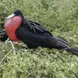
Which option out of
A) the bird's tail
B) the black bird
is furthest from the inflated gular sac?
the bird's tail

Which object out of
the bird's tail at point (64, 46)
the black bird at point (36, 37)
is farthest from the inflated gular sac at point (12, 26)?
the bird's tail at point (64, 46)

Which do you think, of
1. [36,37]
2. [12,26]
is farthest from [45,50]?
[12,26]

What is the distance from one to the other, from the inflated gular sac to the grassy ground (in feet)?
0.33

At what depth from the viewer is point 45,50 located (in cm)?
401

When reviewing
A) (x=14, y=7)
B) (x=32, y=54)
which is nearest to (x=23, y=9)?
(x=14, y=7)

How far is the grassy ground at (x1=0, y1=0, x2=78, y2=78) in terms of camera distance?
134 inches

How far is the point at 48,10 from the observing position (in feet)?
17.4

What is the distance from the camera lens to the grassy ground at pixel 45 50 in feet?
11.2

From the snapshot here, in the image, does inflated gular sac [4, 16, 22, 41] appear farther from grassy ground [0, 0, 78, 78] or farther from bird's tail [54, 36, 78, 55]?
bird's tail [54, 36, 78, 55]

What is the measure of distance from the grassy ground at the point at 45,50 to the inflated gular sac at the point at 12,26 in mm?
100

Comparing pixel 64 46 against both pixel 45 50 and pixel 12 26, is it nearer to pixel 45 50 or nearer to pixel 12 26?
pixel 45 50

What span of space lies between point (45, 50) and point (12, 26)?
42 cm

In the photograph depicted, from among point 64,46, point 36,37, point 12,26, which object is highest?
point 12,26

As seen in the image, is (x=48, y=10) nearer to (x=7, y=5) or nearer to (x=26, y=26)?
(x=7, y=5)
